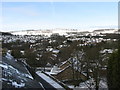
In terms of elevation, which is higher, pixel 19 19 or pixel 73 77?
pixel 19 19

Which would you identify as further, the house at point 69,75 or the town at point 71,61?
the house at point 69,75

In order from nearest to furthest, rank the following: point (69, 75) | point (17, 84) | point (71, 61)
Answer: point (17, 84) < point (69, 75) < point (71, 61)

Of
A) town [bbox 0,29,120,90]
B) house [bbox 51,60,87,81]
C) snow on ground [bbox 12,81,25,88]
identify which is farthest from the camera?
house [bbox 51,60,87,81]

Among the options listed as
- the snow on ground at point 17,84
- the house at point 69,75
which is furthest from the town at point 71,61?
the snow on ground at point 17,84

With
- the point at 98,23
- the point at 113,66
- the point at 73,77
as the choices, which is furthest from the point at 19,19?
the point at 73,77

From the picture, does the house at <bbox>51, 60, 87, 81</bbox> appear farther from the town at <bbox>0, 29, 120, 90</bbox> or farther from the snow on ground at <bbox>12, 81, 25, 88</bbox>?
the snow on ground at <bbox>12, 81, 25, 88</bbox>

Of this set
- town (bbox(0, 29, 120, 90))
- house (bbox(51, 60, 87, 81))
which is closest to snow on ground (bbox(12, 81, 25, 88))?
town (bbox(0, 29, 120, 90))

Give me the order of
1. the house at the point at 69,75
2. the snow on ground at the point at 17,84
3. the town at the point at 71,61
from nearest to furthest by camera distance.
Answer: the snow on ground at the point at 17,84
the town at the point at 71,61
the house at the point at 69,75

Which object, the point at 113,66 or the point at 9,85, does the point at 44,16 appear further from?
the point at 9,85

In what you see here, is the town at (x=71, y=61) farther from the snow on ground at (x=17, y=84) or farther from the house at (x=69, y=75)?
the snow on ground at (x=17, y=84)

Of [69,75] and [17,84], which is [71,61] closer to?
[69,75]

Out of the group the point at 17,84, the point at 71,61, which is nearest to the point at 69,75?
the point at 71,61
